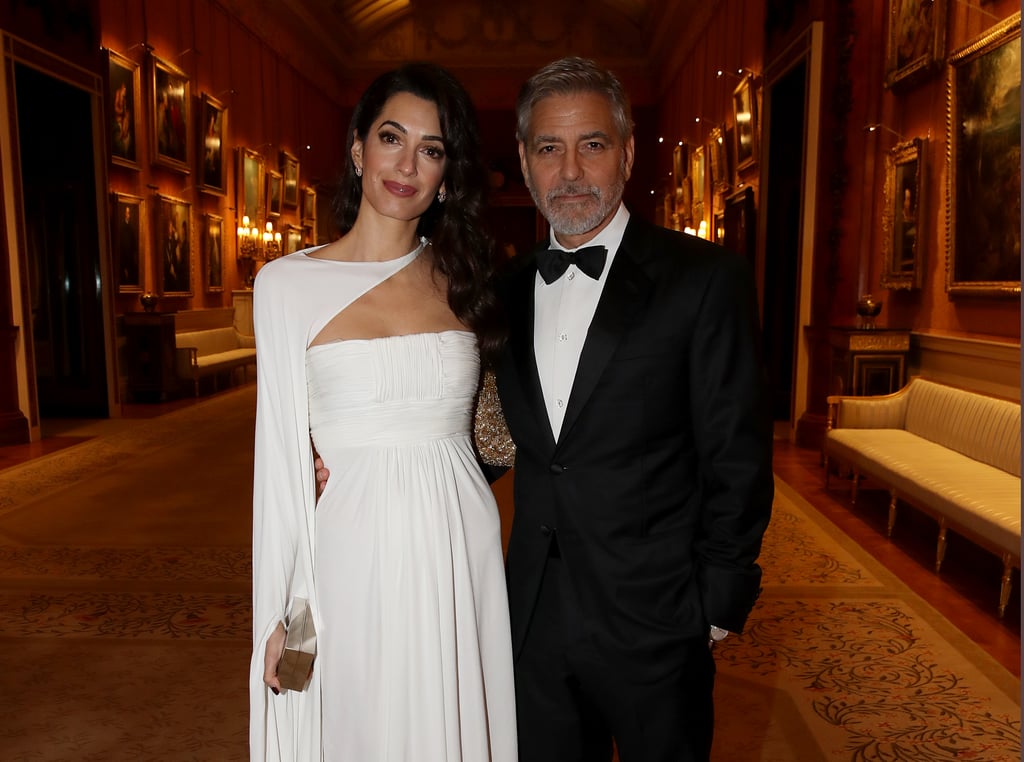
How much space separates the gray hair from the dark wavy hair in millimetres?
208

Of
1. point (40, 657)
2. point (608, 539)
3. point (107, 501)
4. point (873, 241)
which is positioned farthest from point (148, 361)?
point (608, 539)

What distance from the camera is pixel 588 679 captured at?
1803 millimetres

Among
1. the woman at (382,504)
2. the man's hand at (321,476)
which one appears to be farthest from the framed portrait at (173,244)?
the man's hand at (321,476)

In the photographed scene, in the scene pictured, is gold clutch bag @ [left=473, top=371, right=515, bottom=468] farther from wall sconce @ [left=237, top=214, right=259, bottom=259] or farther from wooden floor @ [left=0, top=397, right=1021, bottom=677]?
wall sconce @ [left=237, top=214, right=259, bottom=259]

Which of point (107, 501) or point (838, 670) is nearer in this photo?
point (838, 670)

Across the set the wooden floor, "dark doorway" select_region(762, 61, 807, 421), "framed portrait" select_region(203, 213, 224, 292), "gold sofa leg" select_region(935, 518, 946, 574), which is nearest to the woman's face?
the wooden floor

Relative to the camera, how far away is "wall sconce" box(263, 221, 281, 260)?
1473cm

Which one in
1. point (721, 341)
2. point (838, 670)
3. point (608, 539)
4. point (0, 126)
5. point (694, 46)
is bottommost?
point (838, 670)

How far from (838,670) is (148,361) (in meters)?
9.22

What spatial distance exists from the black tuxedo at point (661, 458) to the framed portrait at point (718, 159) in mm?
10390

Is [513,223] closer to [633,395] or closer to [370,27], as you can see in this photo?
[370,27]

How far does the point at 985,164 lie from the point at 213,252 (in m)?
10.6

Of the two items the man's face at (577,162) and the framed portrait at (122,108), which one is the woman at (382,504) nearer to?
the man's face at (577,162)

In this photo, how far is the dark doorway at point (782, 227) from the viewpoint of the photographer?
933cm
